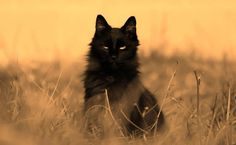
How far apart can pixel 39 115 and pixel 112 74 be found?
1.68m

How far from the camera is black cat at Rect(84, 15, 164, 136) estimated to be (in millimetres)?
5555

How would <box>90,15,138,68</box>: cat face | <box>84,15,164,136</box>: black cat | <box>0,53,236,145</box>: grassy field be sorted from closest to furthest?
<box>0,53,236,145</box>: grassy field → <box>84,15,164,136</box>: black cat → <box>90,15,138,68</box>: cat face

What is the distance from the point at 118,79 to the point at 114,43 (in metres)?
0.33

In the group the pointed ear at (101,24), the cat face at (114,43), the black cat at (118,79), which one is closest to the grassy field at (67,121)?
the black cat at (118,79)

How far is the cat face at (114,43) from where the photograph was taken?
6.03m

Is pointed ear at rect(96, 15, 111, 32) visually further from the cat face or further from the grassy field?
the grassy field

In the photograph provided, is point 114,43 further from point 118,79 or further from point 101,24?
point 118,79

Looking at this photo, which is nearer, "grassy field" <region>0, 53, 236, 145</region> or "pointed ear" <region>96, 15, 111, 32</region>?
"grassy field" <region>0, 53, 236, 145</region>

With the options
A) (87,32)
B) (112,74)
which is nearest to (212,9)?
(87,32)

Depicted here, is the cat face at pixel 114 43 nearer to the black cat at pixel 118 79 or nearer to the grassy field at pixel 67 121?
the black cat at pixel 118 79

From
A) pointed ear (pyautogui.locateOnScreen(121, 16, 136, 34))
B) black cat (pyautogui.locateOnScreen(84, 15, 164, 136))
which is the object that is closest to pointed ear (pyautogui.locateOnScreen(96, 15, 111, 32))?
black cat (pyautogui.locateOnScreen(84, 15, 164, 136))

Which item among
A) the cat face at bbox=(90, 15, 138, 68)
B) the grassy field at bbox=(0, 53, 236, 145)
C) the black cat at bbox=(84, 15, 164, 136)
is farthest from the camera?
the cat face at bbox=(90, 15, 138, 68)

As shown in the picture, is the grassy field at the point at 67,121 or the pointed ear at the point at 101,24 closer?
the grassy field at the point at 67,121

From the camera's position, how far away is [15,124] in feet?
14.0
